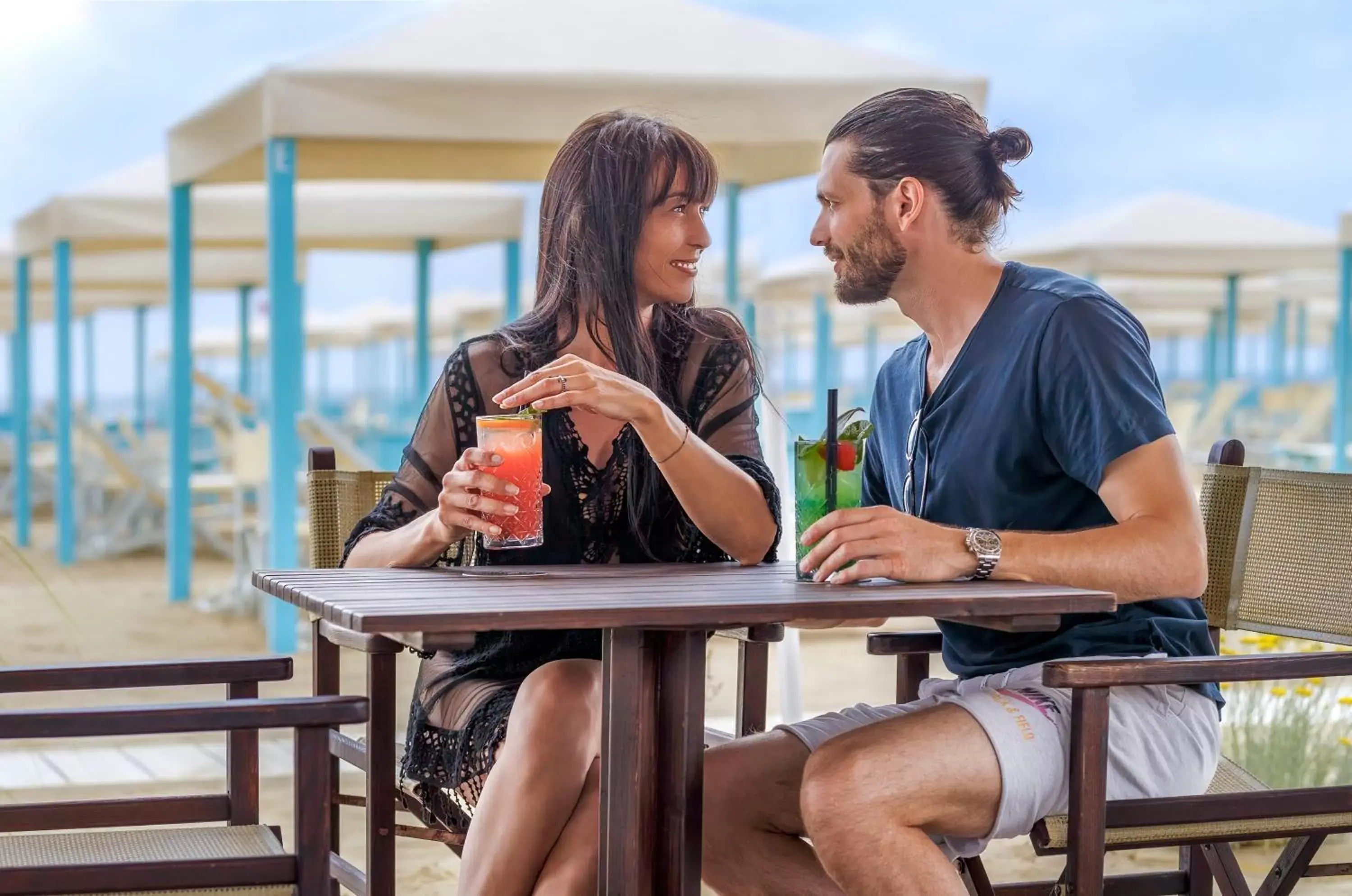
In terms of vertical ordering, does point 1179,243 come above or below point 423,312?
above

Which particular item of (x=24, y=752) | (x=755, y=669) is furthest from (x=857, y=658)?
(x=755, y=669)

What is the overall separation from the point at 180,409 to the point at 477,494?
20.8 ft

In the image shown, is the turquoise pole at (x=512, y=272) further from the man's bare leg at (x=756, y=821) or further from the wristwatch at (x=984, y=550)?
the wristwatch at (x=984, y=550)

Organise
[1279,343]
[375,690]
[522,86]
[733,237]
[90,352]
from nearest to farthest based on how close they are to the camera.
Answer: [375,690]
[522,86]
[733,237]
[1279,343]
[90,352]

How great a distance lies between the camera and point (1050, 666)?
5.36 ft

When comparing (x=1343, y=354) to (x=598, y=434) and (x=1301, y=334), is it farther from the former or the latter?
(x=1301, y=334)

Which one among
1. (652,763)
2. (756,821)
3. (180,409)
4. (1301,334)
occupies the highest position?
(1301,334)

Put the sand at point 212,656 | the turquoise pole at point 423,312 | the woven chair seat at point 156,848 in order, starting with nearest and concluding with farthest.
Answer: the woven chair seat at point 156,848 < the sand at point 212,656 < the turquoise pole at point 423,312

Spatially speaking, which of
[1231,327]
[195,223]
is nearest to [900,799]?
[195,223]

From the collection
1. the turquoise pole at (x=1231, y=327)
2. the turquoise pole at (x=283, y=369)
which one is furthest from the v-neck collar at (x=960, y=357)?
the turquoise pole at (x=1231, y=327)

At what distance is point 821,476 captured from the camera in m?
1.68

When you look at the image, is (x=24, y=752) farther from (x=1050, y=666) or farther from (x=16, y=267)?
(x=16, y=267)

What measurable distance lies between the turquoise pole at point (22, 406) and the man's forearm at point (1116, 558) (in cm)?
993

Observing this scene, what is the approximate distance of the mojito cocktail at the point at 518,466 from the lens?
1.70 metres
